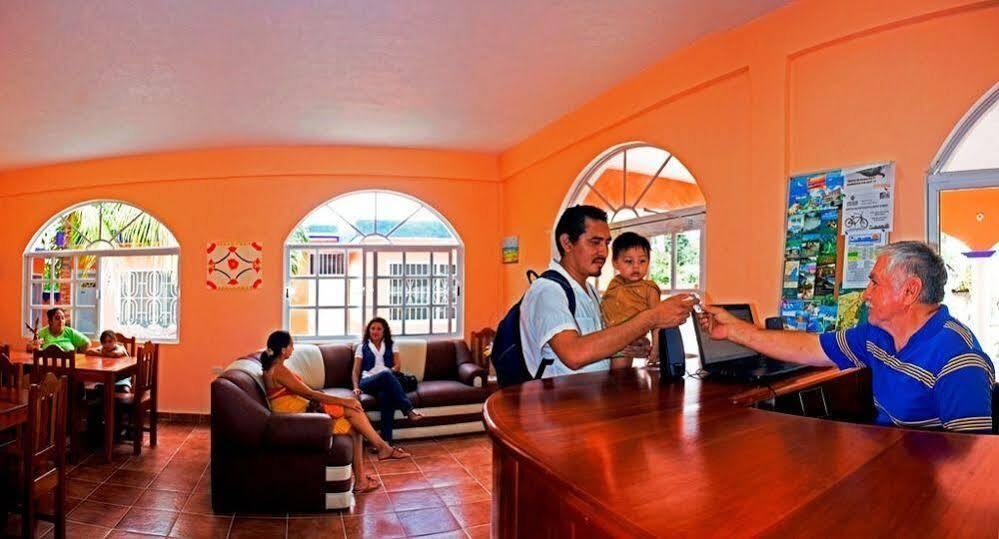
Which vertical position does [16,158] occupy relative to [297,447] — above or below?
above

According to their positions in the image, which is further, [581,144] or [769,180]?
[581,144]

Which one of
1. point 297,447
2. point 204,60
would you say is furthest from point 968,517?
point 204,60

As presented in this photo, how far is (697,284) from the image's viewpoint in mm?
3779

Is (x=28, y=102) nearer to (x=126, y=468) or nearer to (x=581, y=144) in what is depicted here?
(x=126, y=468)

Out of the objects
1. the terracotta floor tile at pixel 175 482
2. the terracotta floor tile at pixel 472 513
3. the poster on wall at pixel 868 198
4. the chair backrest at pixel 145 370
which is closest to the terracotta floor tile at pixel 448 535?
the terracotta floor tile at pixel 472 513

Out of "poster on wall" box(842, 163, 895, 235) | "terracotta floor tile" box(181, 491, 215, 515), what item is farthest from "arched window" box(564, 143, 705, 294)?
"terracotta floor tile" box(181, 491, 215, 515)

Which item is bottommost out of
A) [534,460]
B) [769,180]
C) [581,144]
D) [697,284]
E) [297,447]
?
[297,447]

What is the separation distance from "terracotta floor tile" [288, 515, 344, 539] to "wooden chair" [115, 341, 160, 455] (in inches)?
88.6

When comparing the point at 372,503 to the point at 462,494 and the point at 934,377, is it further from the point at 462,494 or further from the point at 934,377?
the point at 934,377

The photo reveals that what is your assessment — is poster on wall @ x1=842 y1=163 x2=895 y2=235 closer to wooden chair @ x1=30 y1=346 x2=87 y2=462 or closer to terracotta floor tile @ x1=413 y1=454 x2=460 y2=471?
terracotta floor tile @ x1=413 y1=454 x2=460 y2=471

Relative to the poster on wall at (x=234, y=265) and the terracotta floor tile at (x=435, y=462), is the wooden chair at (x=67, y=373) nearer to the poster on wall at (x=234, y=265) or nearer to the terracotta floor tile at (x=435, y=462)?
the poster on wall at (x=234, y=265)

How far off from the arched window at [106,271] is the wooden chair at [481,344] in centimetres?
339

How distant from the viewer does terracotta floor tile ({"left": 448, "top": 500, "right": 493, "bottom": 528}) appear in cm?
340

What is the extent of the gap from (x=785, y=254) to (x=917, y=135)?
77 centimetres
